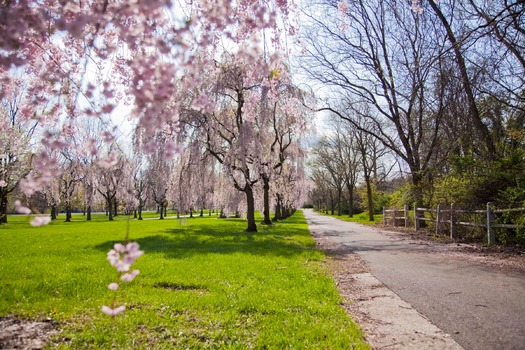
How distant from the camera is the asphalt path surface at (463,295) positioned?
3619mm

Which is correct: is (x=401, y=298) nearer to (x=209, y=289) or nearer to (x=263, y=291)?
(x=263, y=291)

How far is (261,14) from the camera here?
4.02 metres

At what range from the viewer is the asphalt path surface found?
362 cm

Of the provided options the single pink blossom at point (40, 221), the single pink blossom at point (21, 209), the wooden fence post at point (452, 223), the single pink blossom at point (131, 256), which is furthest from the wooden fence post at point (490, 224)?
the single pink blossom at point (21, 209)

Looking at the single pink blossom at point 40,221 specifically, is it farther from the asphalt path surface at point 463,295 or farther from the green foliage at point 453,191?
the green foliage at point 453,191

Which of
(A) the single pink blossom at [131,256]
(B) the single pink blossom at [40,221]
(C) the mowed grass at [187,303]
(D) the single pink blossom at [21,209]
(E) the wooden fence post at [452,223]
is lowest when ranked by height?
(C) the mowed grass at [187,303]

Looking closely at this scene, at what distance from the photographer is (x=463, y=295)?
17.0 ft

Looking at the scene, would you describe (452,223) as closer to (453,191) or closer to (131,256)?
(453,191)

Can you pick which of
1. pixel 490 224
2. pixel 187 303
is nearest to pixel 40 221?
pixel 187 303

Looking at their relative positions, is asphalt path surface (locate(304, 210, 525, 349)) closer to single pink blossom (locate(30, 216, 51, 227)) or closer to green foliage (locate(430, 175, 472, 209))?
single pink blossom (locate(30, 216, 51, 227))

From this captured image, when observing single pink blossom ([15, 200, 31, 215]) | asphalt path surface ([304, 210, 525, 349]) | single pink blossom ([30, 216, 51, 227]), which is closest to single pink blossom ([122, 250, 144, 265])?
single pink blossom ([30, 216, 51, 227])

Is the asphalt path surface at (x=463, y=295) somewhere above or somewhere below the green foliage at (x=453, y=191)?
below

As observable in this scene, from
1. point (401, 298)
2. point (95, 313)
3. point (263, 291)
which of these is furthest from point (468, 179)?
point (95, 313)

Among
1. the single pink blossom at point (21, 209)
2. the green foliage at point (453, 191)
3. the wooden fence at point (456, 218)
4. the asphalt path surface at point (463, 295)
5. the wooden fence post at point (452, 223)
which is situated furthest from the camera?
the wooden fence post at point (452, 223)
